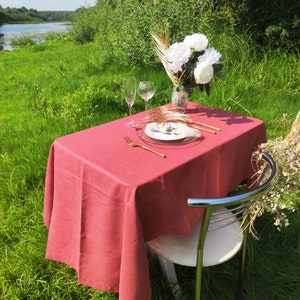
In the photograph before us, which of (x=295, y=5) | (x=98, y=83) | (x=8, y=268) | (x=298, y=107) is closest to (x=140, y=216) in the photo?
(x=8, y=268)

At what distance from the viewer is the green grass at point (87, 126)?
5.70 ft

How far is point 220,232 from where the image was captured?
4.94 ft

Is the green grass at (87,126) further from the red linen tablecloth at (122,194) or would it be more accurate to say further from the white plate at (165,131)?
the white plate at (165,131)

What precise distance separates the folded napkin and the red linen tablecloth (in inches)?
2.5

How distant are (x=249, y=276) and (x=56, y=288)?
44.0 inches

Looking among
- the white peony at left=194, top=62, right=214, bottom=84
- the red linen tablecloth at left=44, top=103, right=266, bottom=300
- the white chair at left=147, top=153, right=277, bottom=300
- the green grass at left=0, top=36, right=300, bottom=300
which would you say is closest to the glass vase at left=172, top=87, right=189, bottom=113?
the white peony at left=194, top=62, right=214, bottom=84

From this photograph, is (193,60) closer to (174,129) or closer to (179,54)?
(179,54)

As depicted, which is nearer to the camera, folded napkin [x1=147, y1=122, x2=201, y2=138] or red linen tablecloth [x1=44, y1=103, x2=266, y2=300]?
red linen tablecloth [x1=44, y1=103, x2=266, y2=300]

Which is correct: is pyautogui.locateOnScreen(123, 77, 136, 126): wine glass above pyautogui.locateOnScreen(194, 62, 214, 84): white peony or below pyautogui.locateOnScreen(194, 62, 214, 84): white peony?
below

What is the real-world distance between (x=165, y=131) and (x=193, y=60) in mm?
491

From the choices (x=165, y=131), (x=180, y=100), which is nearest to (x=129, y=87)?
(x=180, y=100)

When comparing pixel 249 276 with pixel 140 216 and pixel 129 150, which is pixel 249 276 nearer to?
pixel 140 216

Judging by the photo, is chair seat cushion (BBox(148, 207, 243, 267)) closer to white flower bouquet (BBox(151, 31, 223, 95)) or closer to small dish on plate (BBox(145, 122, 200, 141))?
small dish on plate (BBox(145, 122, 200, 141))

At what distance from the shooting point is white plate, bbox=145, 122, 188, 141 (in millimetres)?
1524
